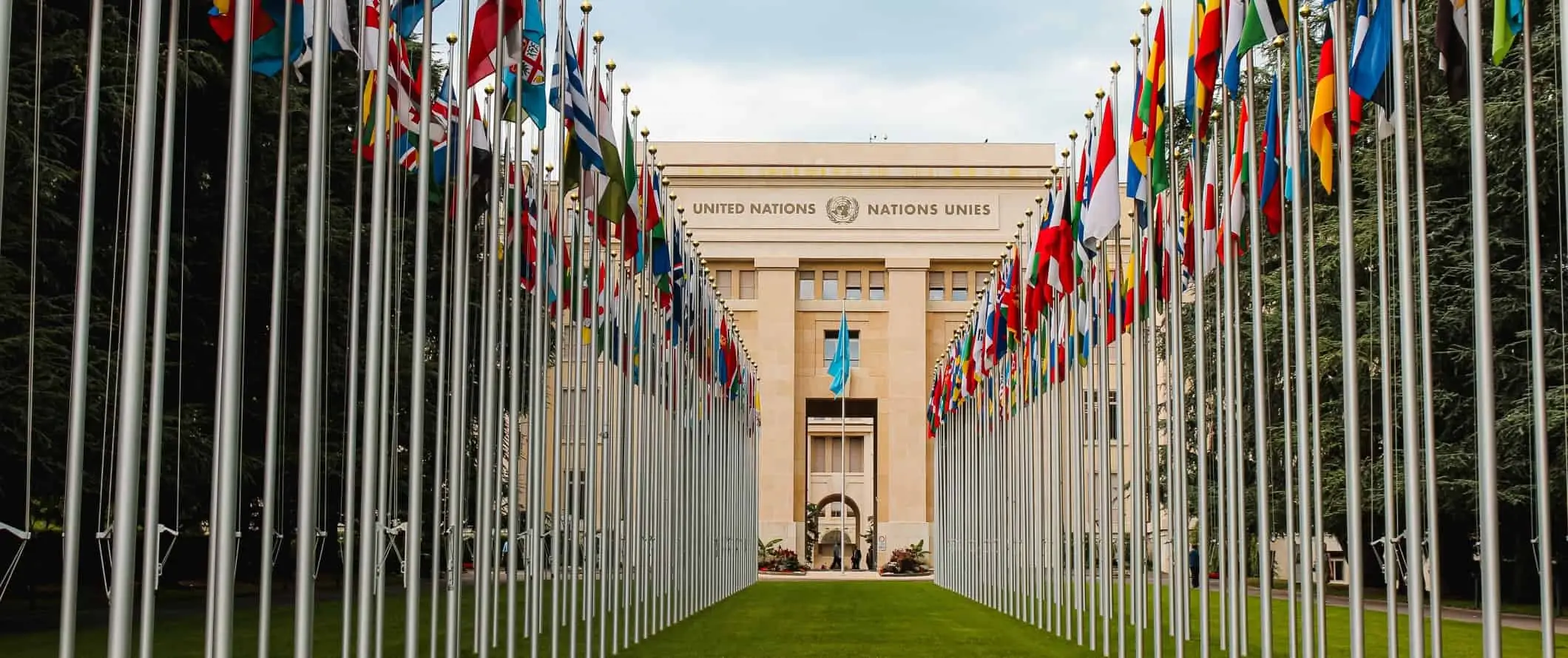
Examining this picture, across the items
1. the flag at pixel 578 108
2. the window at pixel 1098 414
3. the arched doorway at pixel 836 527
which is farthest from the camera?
the arched doorway at pixel 836 527

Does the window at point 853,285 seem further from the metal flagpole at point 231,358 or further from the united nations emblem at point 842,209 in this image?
the metal flagpole at point 231,358

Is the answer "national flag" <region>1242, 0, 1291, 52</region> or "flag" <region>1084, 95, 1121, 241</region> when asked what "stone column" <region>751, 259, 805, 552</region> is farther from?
"national flag" <region>1242, 0, 1291, 52</region>

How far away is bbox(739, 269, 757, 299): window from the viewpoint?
77875 mm

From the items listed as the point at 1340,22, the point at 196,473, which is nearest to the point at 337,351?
the point at 196,473

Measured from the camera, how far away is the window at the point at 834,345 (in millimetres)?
78000

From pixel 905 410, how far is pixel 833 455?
2732cm

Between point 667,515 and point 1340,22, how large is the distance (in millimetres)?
20751

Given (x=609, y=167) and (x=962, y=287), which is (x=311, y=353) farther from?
(x=962, y=287)

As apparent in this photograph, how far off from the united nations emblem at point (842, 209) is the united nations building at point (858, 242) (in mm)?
65

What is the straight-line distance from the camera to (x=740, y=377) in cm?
4859

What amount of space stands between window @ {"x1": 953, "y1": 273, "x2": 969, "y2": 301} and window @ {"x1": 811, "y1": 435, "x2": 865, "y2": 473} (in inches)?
909

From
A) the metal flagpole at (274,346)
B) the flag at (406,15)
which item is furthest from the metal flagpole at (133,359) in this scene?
the flag at (406,15)

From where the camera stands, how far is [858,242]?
77750 mm

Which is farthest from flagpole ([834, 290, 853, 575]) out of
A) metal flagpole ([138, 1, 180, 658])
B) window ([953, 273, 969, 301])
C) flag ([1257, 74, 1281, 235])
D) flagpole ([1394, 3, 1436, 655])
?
metal flagpole ([138, 1, 180, 658])
